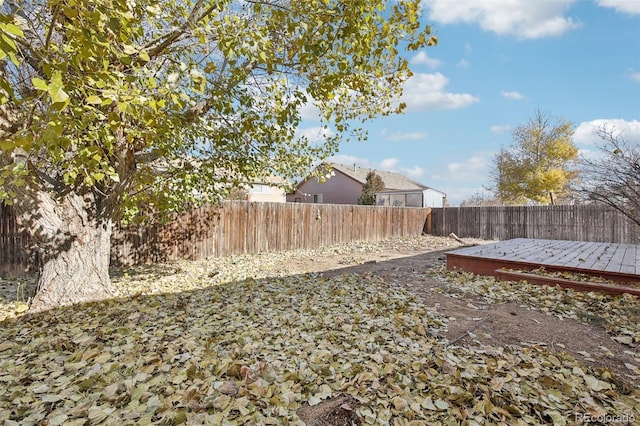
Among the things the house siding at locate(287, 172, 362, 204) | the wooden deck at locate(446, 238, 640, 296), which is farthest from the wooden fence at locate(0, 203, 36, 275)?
the house siding at locate(287, 172, 362, 204)

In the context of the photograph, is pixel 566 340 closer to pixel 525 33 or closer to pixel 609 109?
pixel 525 33

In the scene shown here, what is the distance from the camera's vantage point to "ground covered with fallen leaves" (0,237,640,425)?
1.74 metres

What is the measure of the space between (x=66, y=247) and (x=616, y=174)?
768 cm

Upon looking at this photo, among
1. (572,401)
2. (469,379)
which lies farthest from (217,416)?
(572,401)

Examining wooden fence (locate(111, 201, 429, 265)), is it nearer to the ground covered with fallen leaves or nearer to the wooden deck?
the ground covered with fallen leaves

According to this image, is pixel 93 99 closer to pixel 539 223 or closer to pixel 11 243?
pixel 11 243

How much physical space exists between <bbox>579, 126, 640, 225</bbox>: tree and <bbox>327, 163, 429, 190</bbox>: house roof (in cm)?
1782

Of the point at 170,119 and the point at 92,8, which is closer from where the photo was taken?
the point at 92,8

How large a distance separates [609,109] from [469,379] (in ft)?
33.0

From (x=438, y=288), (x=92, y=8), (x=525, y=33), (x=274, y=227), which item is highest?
(x=525, y=33)

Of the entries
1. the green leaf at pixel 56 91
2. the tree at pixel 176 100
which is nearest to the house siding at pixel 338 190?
the tree at pixel 176 100

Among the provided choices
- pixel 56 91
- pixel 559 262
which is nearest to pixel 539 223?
pixel 559 262

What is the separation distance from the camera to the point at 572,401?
1.83 m

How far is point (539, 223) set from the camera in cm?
1255
